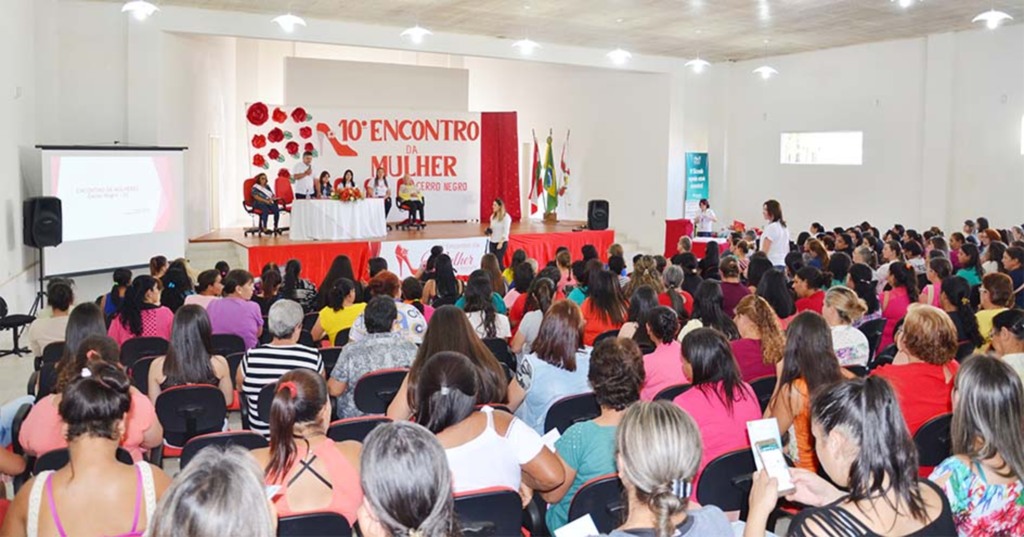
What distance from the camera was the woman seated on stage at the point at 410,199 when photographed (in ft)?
54.3

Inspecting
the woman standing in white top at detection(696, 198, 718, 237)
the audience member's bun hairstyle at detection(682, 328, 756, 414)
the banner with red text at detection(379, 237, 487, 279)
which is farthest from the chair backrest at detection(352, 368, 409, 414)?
the woman standing in white top at detection(696, 198, 718, 237)

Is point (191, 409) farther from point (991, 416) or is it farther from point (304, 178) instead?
point (304, 178)

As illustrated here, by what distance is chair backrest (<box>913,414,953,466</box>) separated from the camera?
354 cm

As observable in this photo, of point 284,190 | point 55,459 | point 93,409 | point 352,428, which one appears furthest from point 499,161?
point 93,409

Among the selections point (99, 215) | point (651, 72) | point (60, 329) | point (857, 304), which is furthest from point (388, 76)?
point (857, 304)

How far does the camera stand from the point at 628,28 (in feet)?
45.3

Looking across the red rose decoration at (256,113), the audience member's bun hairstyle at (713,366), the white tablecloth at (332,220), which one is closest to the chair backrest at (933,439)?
the audience member's bun hairstyle at (713,366)

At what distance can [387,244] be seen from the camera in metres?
13.4

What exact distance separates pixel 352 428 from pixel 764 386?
218cm

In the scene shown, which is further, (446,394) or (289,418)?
(446,394)

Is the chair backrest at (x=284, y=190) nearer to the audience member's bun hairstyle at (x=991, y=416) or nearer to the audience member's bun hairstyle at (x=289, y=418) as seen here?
the audience member's bun hairstyle at (x=289, y=418)

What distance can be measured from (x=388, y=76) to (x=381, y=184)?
267cm

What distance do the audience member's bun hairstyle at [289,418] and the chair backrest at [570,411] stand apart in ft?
4.86

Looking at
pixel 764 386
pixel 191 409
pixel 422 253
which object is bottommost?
pixel 191 409
